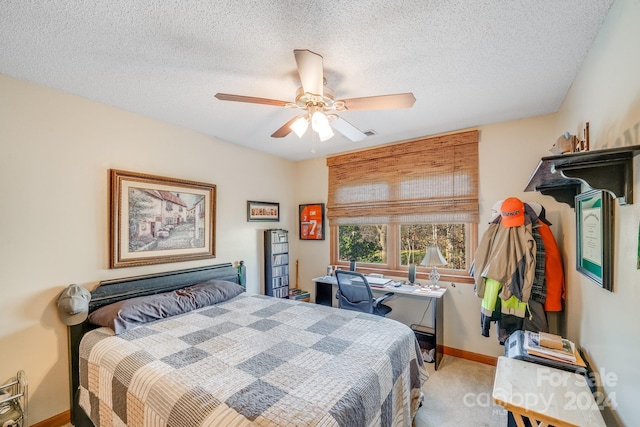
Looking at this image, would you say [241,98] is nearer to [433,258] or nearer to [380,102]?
[380,102]

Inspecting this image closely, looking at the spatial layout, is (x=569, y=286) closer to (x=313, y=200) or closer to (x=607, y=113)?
(x=607, y=113)

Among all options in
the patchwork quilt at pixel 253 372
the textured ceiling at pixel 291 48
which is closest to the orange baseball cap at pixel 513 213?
the textured ceiling at pixel 291 48

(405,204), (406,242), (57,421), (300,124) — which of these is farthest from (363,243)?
(57,421)

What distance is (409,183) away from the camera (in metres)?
3.35

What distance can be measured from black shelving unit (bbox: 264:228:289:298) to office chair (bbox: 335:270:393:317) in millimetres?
1072

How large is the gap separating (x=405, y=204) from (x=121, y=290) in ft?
10.2

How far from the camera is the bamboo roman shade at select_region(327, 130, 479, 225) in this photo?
300cm

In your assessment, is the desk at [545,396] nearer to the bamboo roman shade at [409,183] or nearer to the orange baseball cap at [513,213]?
the orange baseball cap at [513,213]

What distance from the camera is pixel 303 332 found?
77.5 inches

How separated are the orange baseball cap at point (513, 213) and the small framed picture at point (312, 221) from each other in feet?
7.98

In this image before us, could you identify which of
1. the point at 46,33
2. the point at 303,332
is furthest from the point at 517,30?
the point at 46,33

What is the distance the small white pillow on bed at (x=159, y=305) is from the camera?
78.8 inches

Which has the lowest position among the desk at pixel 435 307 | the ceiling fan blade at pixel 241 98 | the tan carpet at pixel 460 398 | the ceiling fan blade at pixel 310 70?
the tan carpet at pixel 460 398

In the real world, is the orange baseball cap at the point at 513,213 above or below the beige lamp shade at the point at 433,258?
above
